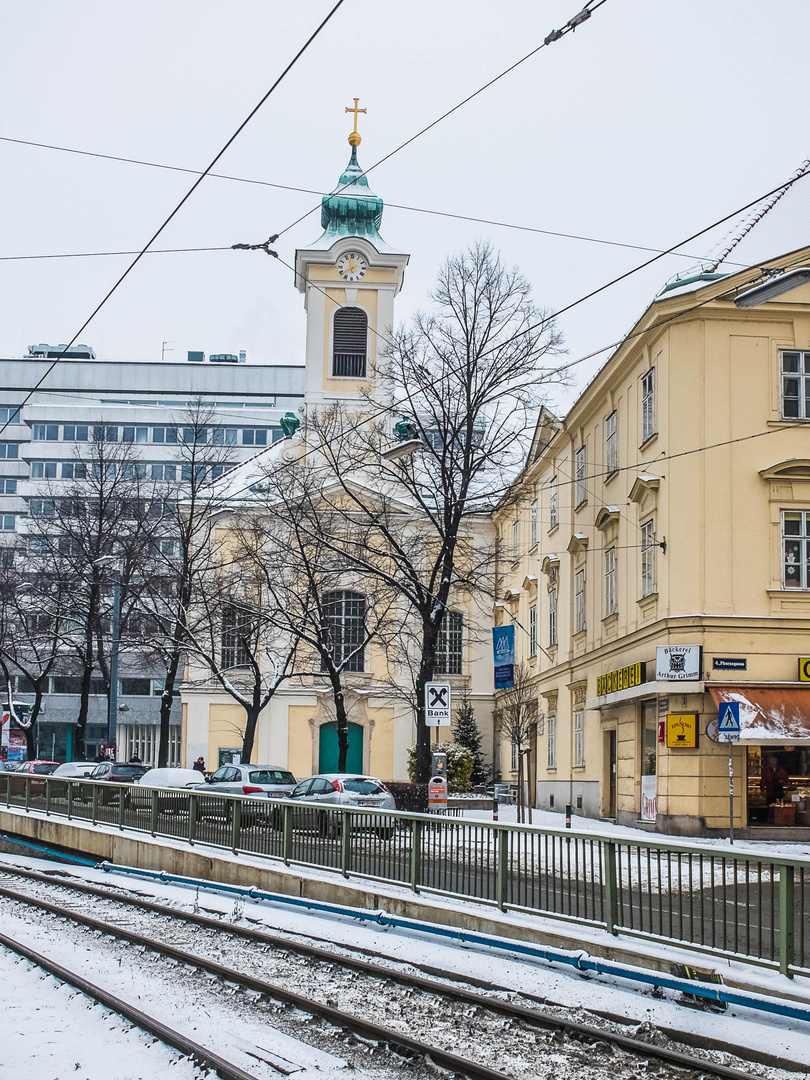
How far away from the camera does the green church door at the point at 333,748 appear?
5147 centimetres

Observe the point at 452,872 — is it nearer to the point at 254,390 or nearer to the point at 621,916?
the point at 621,916

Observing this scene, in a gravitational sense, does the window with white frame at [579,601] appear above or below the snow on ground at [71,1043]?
above

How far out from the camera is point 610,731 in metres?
32.4

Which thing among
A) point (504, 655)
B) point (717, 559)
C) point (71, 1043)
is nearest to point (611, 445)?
point (717, 559)

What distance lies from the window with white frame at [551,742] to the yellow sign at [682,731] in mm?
13020

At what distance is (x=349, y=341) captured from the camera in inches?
2148

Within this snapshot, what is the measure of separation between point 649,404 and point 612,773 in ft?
31.4

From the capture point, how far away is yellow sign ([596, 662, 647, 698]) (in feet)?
93.0

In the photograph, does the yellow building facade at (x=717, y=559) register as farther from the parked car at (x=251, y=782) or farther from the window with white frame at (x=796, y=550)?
the parked car at (x=251, y=782)

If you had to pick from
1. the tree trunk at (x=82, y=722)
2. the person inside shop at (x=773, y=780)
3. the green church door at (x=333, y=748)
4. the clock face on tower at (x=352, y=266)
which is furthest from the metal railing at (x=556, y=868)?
the clock face on tower at (x=352, y=266)

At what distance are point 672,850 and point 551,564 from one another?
1146 inches

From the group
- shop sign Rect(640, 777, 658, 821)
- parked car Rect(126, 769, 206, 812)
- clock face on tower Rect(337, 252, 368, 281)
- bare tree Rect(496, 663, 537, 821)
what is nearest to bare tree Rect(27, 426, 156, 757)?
parked car Rect(126, 769, 206, 812)

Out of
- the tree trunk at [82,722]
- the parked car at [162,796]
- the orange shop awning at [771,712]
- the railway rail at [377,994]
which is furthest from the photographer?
the tree trunk at [82,722]

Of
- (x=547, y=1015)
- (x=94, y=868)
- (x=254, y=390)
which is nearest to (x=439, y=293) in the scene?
(x=94, y=868)
